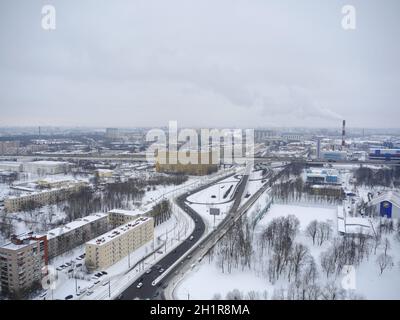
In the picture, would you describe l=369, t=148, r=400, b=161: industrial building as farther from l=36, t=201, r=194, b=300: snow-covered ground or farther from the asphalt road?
l=36, t=201, r=194, b=300: snow-covered ground

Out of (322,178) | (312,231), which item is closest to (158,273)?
(312,231)

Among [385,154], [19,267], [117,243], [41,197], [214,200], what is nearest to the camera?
[19,267]

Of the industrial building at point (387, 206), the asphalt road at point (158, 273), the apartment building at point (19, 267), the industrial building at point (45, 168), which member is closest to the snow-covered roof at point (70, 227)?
the apartment building at point (19, 267)

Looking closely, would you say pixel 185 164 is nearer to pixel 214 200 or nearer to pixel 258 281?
pixel 214 200

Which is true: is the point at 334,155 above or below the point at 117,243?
above
